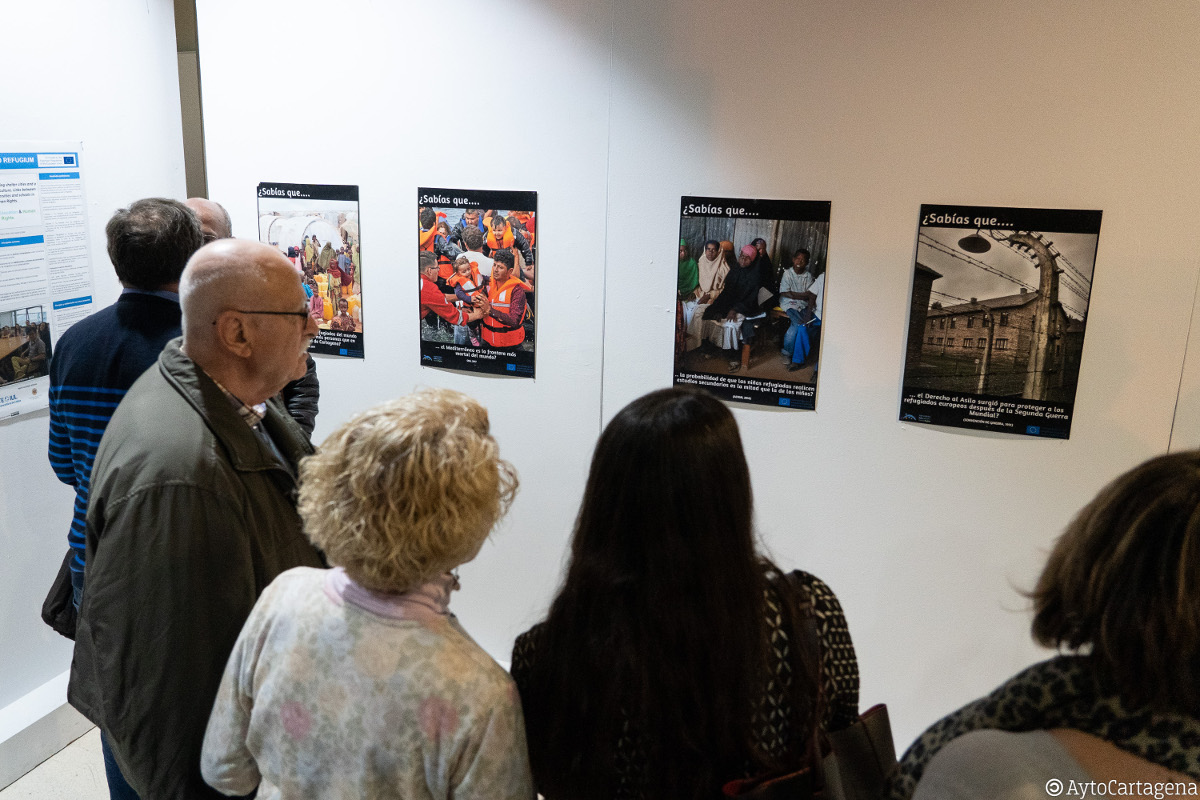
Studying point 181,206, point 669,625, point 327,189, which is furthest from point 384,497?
point 327,189

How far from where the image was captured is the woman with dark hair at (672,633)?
3.92 ft

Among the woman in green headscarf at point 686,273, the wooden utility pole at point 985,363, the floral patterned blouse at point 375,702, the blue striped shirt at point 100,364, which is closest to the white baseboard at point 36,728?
the blue striped shirt at point 100,364

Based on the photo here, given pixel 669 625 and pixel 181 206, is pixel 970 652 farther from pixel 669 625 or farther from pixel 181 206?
pixel 181 206

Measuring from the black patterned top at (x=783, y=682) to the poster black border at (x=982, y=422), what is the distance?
1288 mm

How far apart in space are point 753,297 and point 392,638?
5.60 feet

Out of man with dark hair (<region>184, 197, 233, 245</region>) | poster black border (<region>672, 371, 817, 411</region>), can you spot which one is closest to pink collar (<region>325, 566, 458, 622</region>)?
poster black border (<region>672, 371, 817, 411</region>)

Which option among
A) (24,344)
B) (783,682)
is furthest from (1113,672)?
(24,344)

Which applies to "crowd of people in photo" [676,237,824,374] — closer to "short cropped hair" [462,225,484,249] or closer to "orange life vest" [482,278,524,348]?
"orange life vest" [482,278,524,348]

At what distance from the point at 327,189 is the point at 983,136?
2.19 meters

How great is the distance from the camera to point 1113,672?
3.34 ft

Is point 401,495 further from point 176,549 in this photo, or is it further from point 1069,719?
point 1069,719

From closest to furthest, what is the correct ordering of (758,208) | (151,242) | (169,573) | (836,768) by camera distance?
(836,768) < (169,573) < (151,242) < (758,208)

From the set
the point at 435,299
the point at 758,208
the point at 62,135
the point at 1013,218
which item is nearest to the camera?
the point at 1013,218

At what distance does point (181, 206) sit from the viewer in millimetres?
2279
